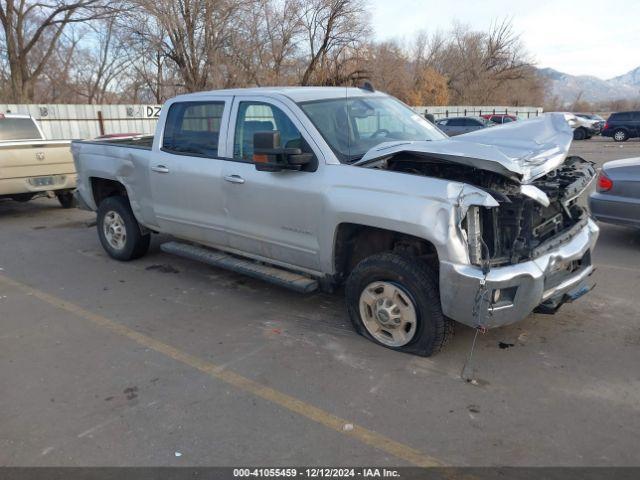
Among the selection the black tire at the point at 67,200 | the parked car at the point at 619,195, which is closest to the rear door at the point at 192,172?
the parked car at the point at 619,195

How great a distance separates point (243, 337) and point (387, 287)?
130cm

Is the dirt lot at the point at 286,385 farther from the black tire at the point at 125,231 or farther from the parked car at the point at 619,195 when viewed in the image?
the parked car at the point at 619,195

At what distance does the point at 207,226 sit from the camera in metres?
5.22

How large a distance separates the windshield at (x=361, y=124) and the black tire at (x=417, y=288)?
0.89m

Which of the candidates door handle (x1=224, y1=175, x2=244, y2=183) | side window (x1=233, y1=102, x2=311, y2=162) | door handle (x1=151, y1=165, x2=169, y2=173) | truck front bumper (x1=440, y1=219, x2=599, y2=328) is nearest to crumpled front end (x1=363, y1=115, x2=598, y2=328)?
truck front bumper (x1=440, y1=219, x2=599, y2=328)

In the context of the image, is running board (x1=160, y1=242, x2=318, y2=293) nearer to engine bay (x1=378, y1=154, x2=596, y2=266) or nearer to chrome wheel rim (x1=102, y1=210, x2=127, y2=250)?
chrome wheel rim (x1=102, y1=210, x2=127, y2=250)

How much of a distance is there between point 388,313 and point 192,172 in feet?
8.03

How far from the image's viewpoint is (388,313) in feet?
13.0

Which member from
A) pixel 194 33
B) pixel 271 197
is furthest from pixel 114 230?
pixel 194 33

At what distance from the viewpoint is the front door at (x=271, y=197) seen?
169 inches

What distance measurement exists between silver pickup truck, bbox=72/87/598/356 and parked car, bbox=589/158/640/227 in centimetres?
204

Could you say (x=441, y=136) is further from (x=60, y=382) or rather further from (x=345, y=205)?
(x=60, y=382)

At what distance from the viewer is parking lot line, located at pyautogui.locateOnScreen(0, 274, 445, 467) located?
294cm

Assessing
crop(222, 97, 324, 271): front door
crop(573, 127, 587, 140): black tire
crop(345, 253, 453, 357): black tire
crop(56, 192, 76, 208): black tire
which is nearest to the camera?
crop(345, 253, 453, 357): black tire
